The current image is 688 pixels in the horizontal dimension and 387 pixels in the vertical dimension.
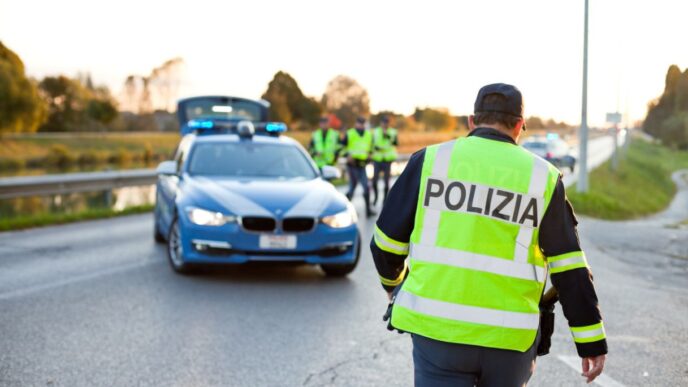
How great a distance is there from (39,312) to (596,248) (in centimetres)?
826

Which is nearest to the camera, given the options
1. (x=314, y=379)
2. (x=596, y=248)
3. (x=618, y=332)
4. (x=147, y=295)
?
(x=314, y=379)

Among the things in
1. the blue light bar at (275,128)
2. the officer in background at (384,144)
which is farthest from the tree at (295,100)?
the blue light bar at (275,128)

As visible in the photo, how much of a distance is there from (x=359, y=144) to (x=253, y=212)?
7.22 metres

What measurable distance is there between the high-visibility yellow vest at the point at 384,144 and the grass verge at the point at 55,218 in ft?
15.9

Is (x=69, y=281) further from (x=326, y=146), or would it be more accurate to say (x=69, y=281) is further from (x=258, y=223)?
(x=326, y=146)

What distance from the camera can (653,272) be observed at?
10.1m

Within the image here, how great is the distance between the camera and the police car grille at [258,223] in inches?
314

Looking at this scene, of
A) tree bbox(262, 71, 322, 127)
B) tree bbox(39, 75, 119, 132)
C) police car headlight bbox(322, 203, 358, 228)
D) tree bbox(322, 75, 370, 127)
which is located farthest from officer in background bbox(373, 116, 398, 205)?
tree bbox(322, 75, 370, 127)

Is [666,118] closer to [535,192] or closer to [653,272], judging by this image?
[653,272]

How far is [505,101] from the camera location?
2.90 metres

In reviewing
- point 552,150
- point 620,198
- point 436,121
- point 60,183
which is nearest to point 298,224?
point 60,183

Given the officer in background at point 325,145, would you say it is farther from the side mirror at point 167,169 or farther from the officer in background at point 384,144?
the side mirror at point 167,169

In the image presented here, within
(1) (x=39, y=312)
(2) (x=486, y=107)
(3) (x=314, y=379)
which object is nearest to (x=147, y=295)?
(1) (x=39, y=312)

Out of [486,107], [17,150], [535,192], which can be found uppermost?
[486,107]
